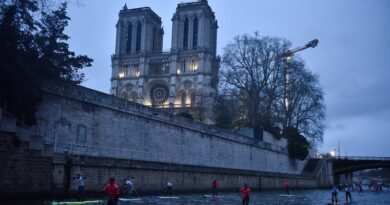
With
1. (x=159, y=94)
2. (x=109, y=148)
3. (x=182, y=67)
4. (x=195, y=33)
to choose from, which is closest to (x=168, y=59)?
(x=182, y=67)

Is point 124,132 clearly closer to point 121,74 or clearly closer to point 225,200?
point 225,200

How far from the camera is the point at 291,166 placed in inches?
2137

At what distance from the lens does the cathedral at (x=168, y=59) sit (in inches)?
3179

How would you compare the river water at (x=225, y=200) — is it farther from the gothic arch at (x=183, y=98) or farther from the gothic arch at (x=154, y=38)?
the gothic arch at (x=154, y=38)

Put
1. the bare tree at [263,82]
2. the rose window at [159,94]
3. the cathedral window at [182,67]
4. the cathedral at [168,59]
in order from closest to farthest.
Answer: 1. the bare tree at [263,82]
2. the cathedral at [168,59]
3. the cathedral window at [182,67]
4. the rose window at [159,94]

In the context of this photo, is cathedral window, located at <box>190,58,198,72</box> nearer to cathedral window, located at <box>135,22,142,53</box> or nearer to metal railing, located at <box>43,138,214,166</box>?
cathedral window, located at <box>135,22,142,53</box>

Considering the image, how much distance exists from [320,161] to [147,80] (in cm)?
3703

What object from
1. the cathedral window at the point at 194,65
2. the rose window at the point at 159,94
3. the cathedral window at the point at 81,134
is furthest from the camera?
the rose window at the point at 159,94

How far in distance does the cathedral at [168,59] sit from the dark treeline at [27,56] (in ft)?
175

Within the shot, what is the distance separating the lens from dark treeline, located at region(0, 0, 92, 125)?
18031 mm

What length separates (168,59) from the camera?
84938mm

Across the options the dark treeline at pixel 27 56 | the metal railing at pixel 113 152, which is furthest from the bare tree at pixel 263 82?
the dark treeline at pixel 27 56

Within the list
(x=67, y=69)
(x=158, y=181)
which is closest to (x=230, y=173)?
(x=158, y=181)

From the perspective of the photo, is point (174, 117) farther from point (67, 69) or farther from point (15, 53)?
point (15, 53)
